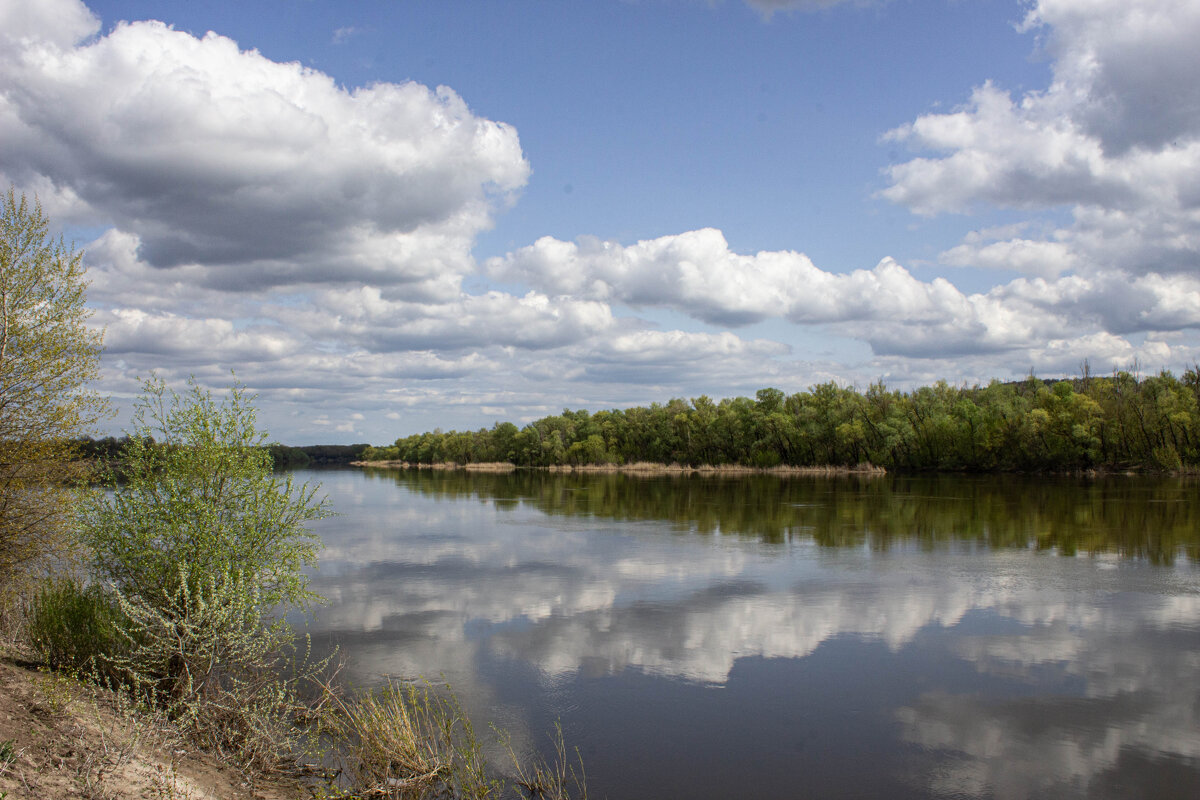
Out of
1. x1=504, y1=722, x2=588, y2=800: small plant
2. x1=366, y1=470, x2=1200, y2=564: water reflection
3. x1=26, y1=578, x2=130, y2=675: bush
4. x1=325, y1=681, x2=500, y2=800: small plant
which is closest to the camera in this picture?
x1=325, y1=681, x2=500, y2=800: small plant

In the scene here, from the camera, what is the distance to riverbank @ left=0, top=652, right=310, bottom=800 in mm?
6914

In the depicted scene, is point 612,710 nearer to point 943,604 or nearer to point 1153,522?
point 943,604

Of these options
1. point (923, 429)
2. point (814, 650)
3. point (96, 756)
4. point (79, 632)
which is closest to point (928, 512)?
point (814, 650)

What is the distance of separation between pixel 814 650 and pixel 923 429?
8535cm

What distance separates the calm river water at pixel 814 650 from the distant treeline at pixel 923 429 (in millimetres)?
52424

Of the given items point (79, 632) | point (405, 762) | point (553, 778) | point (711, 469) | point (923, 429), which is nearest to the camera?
point (405, 762)

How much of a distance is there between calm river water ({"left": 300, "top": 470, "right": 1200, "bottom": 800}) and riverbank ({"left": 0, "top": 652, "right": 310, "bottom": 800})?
3626 mm

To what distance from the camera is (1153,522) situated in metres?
32.5

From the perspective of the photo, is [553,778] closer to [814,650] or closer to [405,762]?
[405,762]

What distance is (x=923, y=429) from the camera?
3602 inches

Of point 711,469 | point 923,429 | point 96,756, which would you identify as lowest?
point 711,469

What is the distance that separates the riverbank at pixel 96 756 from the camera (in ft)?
22.7

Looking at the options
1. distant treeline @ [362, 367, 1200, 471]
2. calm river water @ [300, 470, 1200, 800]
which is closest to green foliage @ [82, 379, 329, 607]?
calm river water @ [300, 470, 1200, 800]

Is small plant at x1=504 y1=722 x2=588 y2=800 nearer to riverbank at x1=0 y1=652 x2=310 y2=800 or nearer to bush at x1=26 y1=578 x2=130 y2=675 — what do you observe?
riverbank at x1=0 y1=652 x2=310 y2=800
